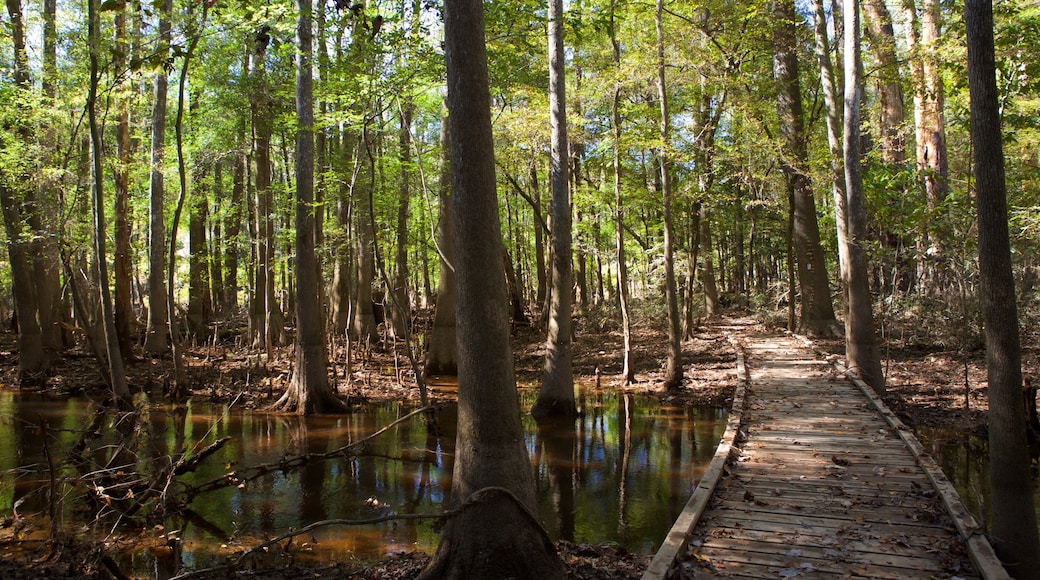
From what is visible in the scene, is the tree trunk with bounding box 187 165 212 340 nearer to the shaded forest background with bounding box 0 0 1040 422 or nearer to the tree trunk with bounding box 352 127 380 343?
the shaded forest background with bounding box 0 0 1040 422

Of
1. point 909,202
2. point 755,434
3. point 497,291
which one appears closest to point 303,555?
point 497,291

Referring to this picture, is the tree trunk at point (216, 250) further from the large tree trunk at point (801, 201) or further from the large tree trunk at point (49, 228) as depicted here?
the large tree trunk at point (801, 201)

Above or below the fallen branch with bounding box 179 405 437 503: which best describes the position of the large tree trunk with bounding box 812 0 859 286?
above

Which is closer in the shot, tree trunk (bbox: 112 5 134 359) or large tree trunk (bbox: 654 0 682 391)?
large tree trunk (bbox: 654 0 682 391)

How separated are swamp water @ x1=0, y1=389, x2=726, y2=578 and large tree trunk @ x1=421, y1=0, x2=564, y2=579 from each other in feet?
4.72

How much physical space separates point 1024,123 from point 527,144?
33.9 ft

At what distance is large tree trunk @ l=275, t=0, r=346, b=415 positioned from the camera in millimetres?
12656

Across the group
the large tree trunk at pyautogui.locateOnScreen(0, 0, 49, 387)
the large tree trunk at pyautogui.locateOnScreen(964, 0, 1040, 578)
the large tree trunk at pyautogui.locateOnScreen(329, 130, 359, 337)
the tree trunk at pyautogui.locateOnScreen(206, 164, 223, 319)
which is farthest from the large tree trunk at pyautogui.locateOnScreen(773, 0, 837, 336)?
the tree trunk at pyautogui.locateOnScreen(206, 164, 223, 319)

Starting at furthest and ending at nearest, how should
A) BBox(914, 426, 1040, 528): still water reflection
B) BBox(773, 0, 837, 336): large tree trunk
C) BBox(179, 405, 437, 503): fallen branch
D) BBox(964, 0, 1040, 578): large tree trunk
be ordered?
BBox(773, 0, 837, 336): large tree trunk < BBox(914, 426, 1040, 528): still water reflection < BBox(179, 405, 437, 503): fallen branch < BBox(964, 0, 1040, 578): large tree trunk

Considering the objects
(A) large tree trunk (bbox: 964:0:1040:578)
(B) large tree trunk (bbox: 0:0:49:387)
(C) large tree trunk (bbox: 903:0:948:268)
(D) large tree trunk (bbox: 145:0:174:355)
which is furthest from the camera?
(B) large tree trunk (bbox: 0:0:49:387)

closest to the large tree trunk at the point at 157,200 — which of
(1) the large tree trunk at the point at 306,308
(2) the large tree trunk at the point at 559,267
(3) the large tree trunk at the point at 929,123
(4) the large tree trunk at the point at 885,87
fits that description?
(1) the large tree trunk at the point at 306,308

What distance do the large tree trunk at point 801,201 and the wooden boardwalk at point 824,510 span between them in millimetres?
9090

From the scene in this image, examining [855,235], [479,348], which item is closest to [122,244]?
[479,348]

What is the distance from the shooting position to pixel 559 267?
40.0 ft
